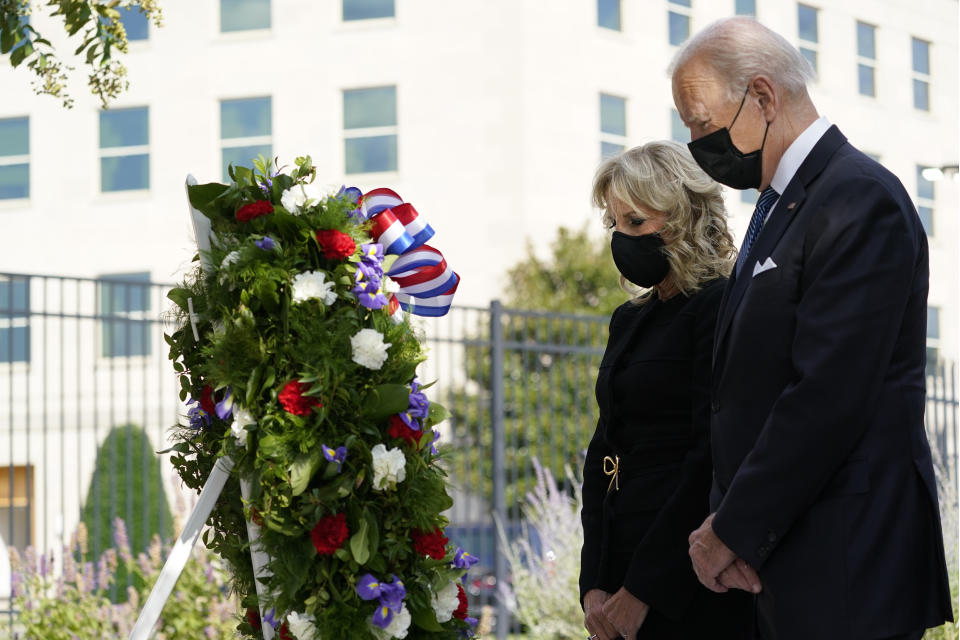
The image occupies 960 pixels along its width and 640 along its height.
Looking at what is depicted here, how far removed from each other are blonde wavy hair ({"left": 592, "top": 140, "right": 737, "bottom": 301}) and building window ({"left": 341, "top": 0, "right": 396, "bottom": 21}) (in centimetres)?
1852

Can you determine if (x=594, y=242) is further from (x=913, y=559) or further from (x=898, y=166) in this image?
(x=913, y=559)

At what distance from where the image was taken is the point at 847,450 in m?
2.14

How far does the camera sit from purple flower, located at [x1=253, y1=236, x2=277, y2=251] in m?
2.79

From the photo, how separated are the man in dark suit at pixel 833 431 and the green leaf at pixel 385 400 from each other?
2.50 feet

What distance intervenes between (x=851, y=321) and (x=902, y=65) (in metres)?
25.1

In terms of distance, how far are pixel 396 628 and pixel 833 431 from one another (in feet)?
3.60

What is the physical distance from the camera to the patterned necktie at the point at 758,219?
250 cm

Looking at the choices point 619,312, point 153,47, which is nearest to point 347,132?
point 153,47

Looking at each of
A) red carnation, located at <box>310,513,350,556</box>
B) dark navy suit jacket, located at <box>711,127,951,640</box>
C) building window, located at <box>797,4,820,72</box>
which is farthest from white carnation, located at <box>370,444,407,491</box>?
building window, located at <box>797,4,820,72</box>

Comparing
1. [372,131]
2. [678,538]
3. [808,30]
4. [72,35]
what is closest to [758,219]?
[678,538]

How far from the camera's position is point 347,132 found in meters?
20.5

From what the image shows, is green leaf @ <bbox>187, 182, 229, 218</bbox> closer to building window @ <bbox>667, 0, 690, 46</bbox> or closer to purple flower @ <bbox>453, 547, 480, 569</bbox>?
purple flower @ <bbox>453, 547, 480, 569</bbox>

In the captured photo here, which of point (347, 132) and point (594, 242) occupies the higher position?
point (347, 132)

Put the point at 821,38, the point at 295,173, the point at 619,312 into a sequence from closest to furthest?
the point at 295,173 → the point at 619,312 → the point at 821,38
